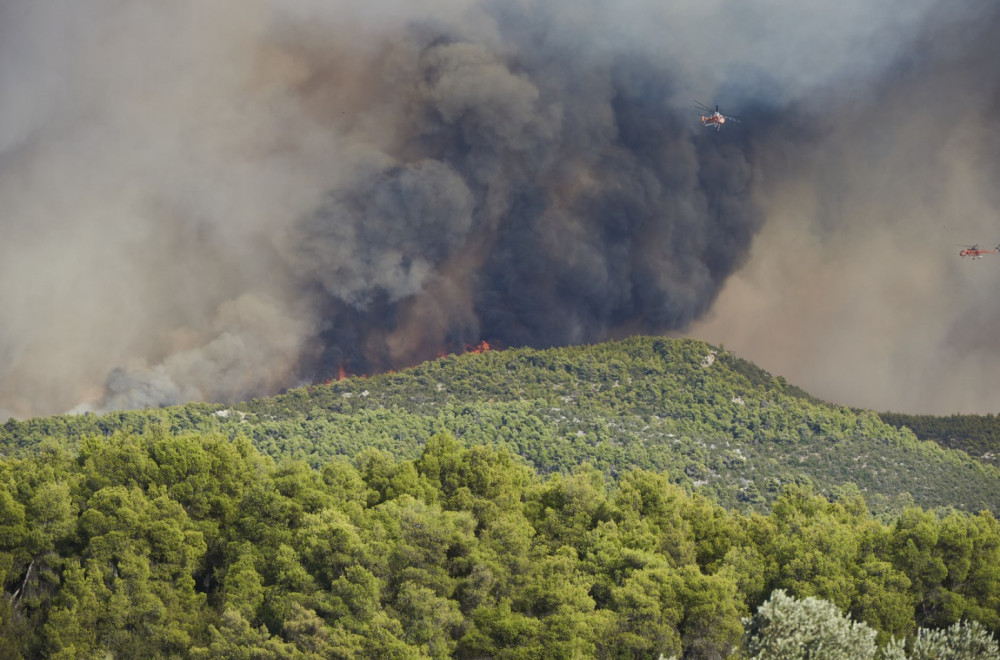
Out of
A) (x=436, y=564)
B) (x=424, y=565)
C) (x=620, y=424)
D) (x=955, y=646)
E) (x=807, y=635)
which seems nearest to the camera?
(x=807, y=635)

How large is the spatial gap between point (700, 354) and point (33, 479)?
117137 mm

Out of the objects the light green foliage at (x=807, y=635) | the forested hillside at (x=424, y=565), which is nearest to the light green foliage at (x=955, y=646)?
the forested hillside at (x=424, y=565)

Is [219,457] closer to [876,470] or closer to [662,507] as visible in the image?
[662,507]

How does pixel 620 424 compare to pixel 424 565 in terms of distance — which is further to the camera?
pixel 620 424

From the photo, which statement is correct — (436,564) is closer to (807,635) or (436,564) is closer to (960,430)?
(807,635)

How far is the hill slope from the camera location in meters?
158

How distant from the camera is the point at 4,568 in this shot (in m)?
81.2

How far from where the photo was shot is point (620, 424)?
169375mm

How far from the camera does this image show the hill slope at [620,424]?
15812cm

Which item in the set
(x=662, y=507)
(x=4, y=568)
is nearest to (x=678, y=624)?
(x=662, y=507)

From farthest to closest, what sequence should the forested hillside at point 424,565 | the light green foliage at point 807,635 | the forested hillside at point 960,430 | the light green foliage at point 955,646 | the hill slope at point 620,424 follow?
the forested hillside at point 960,430, the hill slope at point 620,424, the forested hillside at point 424,565, the light green foliage at point 955,646, the light green foliage at point 807,635

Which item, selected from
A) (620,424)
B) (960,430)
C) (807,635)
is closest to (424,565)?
(807,635)

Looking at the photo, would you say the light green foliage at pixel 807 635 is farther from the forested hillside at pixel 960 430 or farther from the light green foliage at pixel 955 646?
the forested hillside at pixel 960 430

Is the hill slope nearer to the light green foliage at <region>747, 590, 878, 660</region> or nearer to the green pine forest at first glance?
the green pine forest
